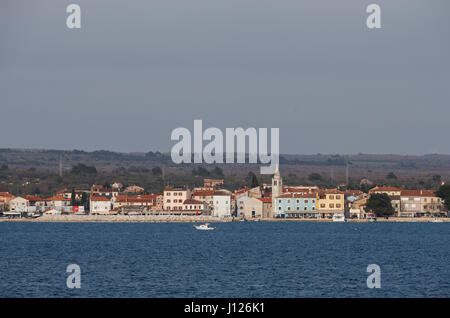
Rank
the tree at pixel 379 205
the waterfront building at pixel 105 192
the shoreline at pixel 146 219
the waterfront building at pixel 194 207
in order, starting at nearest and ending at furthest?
the tree at pixel 379 205
the shoreline at pixel 146 219
the waterfront building at pixel 194 207
the waterfront building at pixel 105 192

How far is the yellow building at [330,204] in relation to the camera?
482ft

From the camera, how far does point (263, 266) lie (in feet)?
166

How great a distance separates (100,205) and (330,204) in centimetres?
4346

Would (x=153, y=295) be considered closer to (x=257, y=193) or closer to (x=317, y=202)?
(x=317, y=202)

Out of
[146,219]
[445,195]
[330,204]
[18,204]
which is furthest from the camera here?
[18,204]

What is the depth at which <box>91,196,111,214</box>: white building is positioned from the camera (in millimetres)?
160375

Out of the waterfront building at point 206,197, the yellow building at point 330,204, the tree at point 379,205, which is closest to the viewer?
the tree at point 379,205

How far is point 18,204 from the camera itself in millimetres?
171375

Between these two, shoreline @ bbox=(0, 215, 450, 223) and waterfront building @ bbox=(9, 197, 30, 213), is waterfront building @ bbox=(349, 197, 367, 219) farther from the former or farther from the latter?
waterfront building @ bbox=(9, 197, 30, 213)

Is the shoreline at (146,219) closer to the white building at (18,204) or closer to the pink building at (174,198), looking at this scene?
the pink building at (174,198)

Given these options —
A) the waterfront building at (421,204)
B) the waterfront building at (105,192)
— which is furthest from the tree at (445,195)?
the waterfront building at (105,192)

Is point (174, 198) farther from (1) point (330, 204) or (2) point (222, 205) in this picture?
(1) point (330, 204)

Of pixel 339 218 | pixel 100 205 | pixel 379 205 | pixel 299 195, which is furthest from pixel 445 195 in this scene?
pixel 100 205

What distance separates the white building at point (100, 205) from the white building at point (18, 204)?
17.3m
